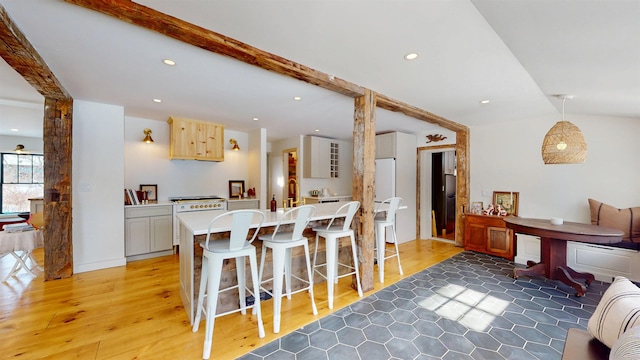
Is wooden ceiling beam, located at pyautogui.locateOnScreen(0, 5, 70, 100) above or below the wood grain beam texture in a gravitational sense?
above

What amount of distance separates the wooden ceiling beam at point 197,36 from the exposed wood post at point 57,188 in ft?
8.49

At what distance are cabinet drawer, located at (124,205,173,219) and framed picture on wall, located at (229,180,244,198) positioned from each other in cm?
142

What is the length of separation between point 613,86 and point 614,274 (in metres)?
2.44

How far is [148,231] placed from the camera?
409cm

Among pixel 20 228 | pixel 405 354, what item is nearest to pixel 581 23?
pixel 405 354

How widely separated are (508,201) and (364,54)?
408cm

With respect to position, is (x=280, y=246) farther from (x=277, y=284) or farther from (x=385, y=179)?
(x=385, y=179)

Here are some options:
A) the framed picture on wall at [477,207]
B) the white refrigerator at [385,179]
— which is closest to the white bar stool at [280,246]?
the white refrigerator at [385,179]

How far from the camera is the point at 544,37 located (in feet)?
5.87

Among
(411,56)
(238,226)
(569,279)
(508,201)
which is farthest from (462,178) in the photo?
(238,226)

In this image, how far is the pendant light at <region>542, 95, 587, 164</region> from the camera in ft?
9.59

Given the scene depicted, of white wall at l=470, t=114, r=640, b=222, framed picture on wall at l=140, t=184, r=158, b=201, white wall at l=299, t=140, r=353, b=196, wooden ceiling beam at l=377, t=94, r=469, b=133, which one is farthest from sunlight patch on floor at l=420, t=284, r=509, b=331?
framed picture on wall at l=140, t=184, r=158, b=201

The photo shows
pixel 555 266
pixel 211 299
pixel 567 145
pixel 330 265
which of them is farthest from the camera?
pixel 555 266

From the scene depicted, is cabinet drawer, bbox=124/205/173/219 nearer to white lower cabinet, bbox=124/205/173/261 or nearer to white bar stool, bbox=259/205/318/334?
white lower cabinet, bbox=124/205/173/261
